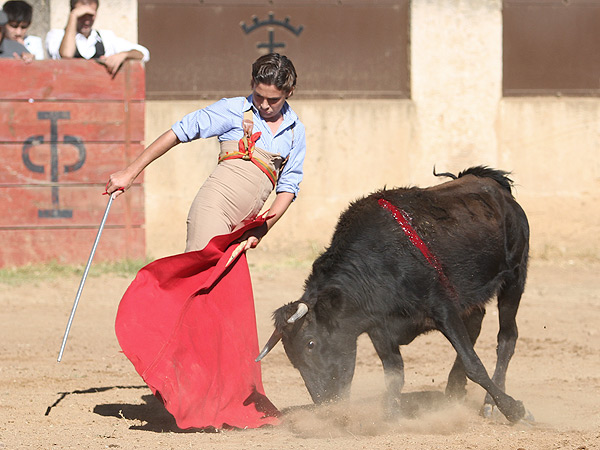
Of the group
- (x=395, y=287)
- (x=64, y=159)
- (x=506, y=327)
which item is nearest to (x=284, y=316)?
(x=395, y=287)

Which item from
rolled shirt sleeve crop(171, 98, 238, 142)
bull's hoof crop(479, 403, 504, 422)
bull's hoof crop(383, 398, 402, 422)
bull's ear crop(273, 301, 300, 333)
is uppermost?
rolled shirt sleeve crop(171, 98, 238, 142)

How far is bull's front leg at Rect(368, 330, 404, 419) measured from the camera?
5121 mm

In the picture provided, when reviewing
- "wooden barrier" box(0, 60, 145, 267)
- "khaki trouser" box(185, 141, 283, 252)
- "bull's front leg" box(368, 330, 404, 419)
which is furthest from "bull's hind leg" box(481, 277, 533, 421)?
"wooden barrier" box(0, 60, 145, 267)

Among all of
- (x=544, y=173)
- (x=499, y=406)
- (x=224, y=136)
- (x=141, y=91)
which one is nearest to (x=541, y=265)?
(x=544, y=173)

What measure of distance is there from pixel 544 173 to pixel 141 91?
425 centimetres

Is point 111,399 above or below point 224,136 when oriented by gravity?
below

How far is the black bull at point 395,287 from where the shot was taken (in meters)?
4.92

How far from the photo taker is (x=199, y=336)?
4.98m

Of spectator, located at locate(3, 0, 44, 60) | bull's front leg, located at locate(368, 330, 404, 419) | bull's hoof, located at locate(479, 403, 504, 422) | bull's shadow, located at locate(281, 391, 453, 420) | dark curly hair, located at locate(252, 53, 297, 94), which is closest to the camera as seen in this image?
dark curly hair, located at locate(252, 53, 297, 94)

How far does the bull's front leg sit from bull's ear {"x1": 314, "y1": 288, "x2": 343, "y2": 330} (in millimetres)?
284

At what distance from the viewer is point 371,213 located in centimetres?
522

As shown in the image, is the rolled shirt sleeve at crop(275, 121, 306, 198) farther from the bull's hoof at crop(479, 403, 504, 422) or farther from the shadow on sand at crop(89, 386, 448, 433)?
the bull's hoof at crop(479, 403, 504, 422)

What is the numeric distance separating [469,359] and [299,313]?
936 millimetres

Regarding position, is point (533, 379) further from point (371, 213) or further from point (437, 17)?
point (437, 17)
